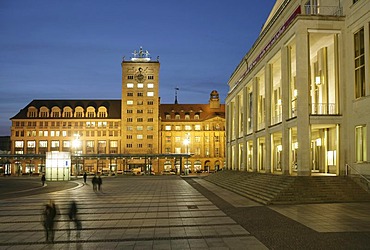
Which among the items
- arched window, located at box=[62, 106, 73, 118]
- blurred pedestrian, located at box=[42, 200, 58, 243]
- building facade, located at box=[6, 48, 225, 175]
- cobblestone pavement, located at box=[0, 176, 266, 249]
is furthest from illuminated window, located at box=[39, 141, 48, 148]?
blurred pedestrian, located at box=[42, 200, 58, 243]

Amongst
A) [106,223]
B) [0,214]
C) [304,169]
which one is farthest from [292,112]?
[0,214]

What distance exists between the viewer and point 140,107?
422 feet

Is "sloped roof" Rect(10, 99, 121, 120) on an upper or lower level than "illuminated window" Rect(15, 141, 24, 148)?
upper

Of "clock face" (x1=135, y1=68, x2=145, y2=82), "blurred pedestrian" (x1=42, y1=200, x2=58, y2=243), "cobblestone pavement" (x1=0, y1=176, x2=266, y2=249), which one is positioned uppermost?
"clock face" (x1=135, y1=68, x2=145, y2=82)

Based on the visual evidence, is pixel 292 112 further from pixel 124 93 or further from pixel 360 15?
pixel 124 93

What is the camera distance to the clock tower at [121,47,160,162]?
12800 cm

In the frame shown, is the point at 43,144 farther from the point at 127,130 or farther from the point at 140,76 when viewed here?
the point at 140,76

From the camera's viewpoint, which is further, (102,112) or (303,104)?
(102,112)

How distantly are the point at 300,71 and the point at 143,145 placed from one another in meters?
100

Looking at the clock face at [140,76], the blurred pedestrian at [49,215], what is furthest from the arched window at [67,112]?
the blurred pedestrian at [49,215]

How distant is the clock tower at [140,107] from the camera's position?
12800 cm

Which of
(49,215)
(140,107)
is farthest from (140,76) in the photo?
(49,215)

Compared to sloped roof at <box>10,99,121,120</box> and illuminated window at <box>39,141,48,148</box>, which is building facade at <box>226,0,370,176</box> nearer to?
sloped roof at <box>10,99,121,120</box>

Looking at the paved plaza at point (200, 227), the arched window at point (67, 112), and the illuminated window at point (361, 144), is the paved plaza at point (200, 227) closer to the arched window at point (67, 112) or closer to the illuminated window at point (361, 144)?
the illuminated window at point (361, 144)
